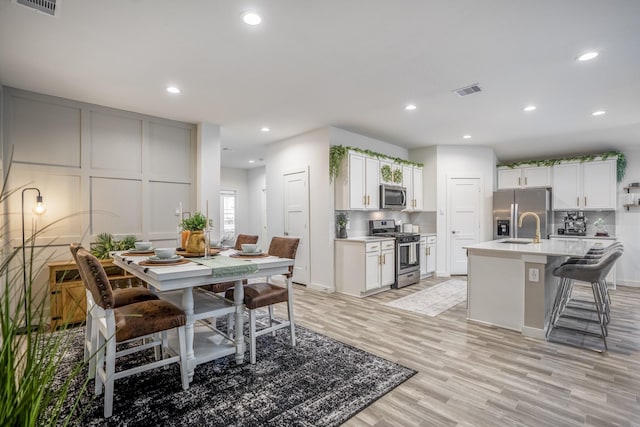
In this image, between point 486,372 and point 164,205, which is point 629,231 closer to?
point 486,372

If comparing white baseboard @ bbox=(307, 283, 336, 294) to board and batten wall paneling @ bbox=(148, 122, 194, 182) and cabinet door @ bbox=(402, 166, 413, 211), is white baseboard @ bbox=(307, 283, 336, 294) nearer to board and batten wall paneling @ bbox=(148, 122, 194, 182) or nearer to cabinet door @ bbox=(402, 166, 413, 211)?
cabinet door @ bbox=(402, 166, 413, 211)

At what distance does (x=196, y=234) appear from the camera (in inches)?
117

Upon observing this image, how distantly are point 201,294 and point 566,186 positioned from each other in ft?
21.9

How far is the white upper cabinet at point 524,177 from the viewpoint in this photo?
21.1 feet

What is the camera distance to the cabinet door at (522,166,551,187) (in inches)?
252

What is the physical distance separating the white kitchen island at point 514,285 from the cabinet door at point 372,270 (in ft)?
4.81

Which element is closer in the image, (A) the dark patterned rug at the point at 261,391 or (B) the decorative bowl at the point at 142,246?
(A) the dark patterned rug at the point at 261,391

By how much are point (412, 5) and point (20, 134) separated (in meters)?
4.29

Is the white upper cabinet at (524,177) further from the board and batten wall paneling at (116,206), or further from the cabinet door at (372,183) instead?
the board and batten wall paneling at (116,206)

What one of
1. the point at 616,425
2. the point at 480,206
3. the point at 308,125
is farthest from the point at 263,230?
the point at 616,425

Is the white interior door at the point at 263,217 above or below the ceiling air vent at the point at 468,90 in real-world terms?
below

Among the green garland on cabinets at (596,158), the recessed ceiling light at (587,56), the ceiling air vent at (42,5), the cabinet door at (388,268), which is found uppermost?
the ceiling air vent at (42,5)

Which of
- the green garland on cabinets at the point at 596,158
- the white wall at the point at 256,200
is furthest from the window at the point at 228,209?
the green garland on cabinets at the point at 596,158

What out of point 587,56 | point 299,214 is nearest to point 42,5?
point 299,214
